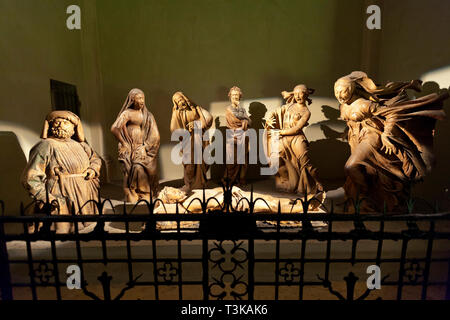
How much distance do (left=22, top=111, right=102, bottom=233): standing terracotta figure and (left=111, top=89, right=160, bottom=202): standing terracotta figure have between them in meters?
0.93

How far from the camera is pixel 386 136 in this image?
3598 mm

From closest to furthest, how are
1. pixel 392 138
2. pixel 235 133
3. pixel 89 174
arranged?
pixel 89 174, pixel 392 138, pixel 235 133

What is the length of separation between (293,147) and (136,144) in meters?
2.88

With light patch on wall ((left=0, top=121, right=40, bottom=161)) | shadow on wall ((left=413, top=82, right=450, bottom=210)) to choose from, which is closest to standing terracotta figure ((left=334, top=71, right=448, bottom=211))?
shadow on wall ((left=413, top=82, right=450, bottom=210))

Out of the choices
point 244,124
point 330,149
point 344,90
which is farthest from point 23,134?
point 330,149

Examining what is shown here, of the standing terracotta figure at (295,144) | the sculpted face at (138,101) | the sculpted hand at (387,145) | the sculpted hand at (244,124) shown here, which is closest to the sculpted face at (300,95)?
the standing terracotta figure at (295,144)

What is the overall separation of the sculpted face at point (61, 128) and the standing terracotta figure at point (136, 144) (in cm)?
107

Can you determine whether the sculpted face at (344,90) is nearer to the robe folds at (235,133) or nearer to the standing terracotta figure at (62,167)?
the robe folds at (235,133)

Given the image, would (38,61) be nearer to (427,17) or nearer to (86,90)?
(86,90)

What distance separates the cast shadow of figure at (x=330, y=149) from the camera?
6.54 metres

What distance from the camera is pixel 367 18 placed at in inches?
241

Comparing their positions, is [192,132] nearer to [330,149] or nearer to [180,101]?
[180,101]

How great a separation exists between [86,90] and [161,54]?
1993mm
